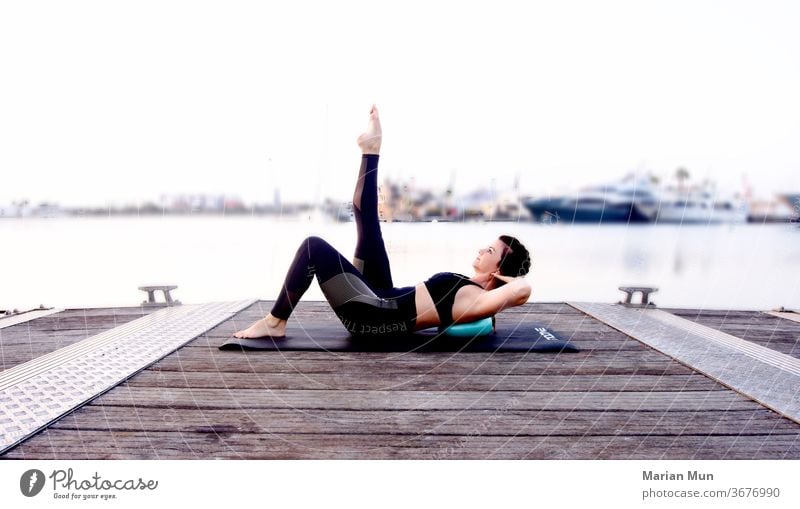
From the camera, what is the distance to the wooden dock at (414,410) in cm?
106

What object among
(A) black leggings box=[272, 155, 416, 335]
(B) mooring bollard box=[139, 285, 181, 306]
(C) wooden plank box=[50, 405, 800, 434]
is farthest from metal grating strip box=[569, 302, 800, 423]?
(B) mooring bollard box=[139, 285, 181, 306]

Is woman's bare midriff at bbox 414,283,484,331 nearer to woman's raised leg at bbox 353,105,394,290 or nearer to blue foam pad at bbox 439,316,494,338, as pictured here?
blue foam pad at bbox 439,316,494,338

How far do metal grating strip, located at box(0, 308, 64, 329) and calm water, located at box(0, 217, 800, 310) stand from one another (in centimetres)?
7

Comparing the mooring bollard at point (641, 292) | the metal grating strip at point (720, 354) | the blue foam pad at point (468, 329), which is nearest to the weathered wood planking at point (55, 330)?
the blue foam pad at point (468, 329)

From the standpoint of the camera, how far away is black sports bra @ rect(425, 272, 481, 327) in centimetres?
180

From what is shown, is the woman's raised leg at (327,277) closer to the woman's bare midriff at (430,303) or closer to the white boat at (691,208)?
the woman's bare midriff at (430,303)

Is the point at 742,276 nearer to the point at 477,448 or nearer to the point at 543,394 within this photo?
the point at 543,394

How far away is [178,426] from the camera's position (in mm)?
1134

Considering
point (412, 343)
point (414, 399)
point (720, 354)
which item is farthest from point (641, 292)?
point (414, 399)

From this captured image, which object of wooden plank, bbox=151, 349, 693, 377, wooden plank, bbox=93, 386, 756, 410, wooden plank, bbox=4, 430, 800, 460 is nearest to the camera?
wooden plank, bbox=4, 430, 800, 460

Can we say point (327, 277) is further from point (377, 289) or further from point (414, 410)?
point (414, 410)

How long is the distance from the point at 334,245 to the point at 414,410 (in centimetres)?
82

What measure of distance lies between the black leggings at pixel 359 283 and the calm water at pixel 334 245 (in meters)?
0.08

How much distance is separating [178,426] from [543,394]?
90 cm
